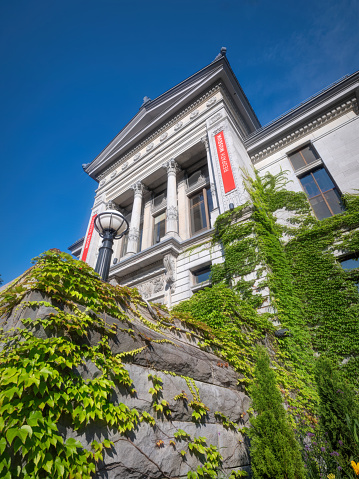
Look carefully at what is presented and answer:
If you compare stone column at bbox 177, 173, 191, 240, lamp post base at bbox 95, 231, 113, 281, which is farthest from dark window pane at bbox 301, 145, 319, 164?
lamp post base at bbox 95, 231, 113, 281

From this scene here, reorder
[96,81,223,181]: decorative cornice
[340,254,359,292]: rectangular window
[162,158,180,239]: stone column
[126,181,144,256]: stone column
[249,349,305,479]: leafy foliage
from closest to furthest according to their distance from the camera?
[249,349,305,479]: leafy foliage → [340,254,359,292]: rectangular window → [162,158,180,239]: stone column → [126,181,144,256]: stone column → [96,81,223,181]: decorative cornice

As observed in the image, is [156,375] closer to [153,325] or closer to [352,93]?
[153,325]

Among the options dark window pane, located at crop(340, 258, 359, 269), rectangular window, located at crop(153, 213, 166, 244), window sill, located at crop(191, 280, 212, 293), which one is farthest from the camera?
rectangular window, located at crop(153, 213, 166, 244)

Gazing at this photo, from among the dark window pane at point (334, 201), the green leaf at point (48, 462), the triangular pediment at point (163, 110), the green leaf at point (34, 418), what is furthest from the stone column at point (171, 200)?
the green leaf at point (48, 462)

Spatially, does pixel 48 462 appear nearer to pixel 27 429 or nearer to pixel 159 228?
pixel 27 429

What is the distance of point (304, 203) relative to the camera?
12.3m

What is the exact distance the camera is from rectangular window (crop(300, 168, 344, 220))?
11.9 m

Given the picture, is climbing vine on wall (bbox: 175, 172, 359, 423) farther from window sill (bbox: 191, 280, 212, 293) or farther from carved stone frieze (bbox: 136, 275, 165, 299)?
carved stone frieze (bbox: 136, 275, 165, 299)

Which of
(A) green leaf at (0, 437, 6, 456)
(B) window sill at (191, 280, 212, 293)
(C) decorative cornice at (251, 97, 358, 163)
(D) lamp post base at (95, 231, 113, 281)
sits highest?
(C) decorative cornice at (251, 97, 358, 163)

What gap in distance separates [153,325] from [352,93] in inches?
673

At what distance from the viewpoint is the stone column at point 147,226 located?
17250 millimetres

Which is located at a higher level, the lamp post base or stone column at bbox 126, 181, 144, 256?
stone column at bbox 126, 181, 144, 256

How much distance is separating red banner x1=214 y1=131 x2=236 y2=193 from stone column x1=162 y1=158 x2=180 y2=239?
3806mm

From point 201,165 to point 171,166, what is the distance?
91.0 inches
